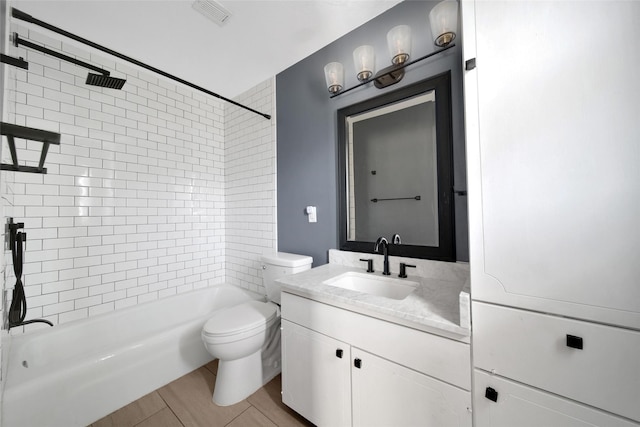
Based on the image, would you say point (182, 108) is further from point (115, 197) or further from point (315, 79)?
point (315, 79)

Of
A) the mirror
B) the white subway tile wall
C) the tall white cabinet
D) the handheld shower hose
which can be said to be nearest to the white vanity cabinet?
the tall white cabinet

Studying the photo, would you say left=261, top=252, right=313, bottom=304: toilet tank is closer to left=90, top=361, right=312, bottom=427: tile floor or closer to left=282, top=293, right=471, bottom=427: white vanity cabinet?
left=282, top=293, right=471, bottom=427: white vanity cabinet

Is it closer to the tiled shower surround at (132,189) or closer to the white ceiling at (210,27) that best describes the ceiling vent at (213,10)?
the white ceiling at (210,27)

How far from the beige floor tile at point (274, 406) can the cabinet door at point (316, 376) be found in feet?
0.38

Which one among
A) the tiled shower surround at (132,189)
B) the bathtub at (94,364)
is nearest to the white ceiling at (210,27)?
the tiled shower surround at (132,189)

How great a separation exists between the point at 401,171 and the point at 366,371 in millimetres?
1161

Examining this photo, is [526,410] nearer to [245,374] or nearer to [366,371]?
[366,371]

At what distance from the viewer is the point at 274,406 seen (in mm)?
1465

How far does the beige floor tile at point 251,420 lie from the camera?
4.38 ft

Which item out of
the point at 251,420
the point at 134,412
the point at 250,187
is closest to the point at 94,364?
the point at 134,412

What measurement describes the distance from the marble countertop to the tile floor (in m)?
0.79

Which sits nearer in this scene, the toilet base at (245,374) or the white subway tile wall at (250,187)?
the toilet base at (245,374)

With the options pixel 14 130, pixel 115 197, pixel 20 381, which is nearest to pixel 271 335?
pixel 20 381

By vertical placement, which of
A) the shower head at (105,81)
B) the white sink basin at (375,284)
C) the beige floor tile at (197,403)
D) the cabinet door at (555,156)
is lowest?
the beige floor tile at (197,403)
